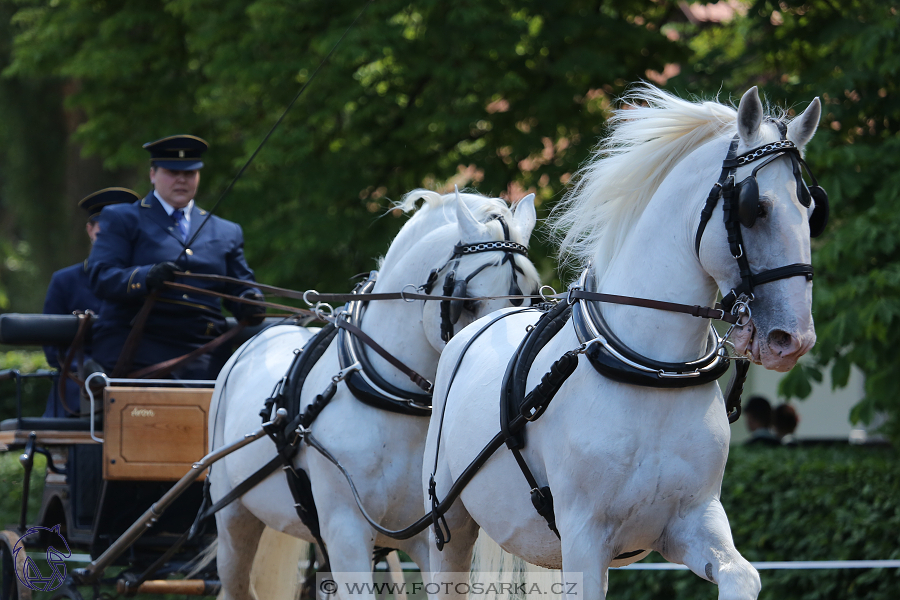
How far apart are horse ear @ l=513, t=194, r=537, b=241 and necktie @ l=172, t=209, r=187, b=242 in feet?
6.92

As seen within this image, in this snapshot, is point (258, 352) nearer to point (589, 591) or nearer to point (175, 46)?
point (589, 591)

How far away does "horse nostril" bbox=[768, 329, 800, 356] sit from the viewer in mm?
2416

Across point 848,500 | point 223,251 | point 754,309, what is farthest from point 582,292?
point 848,500

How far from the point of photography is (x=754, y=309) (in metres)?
2.50

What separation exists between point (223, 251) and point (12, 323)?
1181 millimetres

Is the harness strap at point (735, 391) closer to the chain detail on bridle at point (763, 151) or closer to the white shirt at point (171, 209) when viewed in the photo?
the chain detail on bridle at point (763, 151)

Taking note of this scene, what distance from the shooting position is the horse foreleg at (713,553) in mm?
2512

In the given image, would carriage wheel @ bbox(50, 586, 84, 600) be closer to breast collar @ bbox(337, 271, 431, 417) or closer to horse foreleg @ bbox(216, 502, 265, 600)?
horse foreleg @ bbox(216, 502, 265, 600)

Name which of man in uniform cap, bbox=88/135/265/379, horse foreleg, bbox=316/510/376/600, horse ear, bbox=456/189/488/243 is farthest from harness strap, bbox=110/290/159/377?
horse ear, bbox=456/189/488/243

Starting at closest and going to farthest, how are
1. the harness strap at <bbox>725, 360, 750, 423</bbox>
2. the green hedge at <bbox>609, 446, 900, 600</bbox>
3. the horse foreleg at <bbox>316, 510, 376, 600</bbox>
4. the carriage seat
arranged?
the harness strap at <bbox>725, 360, 750, 423</bbox> → the horse foreleg at <bbox>316, 510, 376, 600</bbox> → the carriage seat → the green hedge at <bbox>609, 446, 900, 600</bbox>

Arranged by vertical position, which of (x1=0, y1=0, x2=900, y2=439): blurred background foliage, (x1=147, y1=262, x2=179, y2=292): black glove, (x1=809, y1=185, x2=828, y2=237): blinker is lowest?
(x1=147, y1=262, x2=179, y2=292): black glove

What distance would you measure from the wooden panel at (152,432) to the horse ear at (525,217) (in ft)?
6.46

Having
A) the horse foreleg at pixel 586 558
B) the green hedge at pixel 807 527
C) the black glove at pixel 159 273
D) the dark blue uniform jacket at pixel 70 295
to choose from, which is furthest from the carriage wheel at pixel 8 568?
the green hedge at pixel 807 527

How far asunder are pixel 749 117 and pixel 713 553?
46.2 inches
